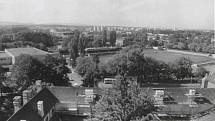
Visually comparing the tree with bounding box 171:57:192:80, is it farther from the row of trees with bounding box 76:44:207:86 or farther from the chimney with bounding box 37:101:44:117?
the chimney with bounding box 37:101:44:117

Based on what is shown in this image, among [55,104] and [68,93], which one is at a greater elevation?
[68,93]

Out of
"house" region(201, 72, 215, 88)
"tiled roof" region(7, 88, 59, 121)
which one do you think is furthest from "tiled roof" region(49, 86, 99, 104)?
"house" region(201, 72, 215, 88)

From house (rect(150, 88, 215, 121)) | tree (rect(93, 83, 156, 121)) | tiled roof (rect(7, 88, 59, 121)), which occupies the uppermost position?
tree (rect(93, 83, 156, 121))

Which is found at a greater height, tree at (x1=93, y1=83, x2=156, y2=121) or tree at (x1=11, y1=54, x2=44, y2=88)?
tree at (x1=93, y1=83, x2=156, y2=121)

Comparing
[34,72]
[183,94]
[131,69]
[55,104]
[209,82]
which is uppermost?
[183,94]

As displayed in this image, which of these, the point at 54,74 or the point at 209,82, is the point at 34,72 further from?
the point at 209,82

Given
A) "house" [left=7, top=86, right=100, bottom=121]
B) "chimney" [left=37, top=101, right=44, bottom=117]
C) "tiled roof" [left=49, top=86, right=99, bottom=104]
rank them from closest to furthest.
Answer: "house" [left=7, top=86, right=100, bottom=121] < "chimney" [left=37, top=101, right=44, bottom=117] < "tiled roof" [left=49, top=86, right=99, bottom=104]

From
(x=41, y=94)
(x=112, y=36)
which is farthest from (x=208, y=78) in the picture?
(x=112, y=36)

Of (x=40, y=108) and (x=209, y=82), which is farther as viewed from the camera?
(x=209, y=82)

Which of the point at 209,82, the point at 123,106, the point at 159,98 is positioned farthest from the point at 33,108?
the point at 209,82
